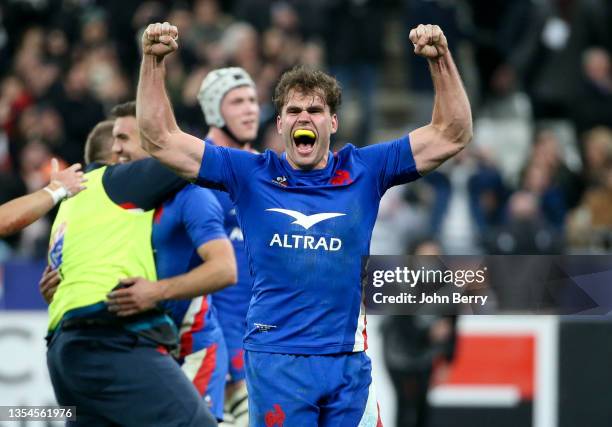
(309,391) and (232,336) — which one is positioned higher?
(232,336)

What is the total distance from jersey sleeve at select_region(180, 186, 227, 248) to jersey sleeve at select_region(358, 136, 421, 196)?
1199 millimetres

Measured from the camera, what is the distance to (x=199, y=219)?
23.8 ft

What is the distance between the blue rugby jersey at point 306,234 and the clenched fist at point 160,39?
56 cm

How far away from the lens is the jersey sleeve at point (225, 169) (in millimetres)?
6312

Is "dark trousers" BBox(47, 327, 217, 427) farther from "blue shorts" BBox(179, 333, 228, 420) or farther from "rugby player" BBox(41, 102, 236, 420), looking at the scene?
"blue shorts" BBox(179, 333, 228, 420)

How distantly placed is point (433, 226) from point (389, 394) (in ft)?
8.96

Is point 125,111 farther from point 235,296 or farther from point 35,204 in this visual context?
point 235,296

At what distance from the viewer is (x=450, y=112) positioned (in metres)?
A: 6.27

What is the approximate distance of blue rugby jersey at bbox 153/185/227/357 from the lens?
725 cm

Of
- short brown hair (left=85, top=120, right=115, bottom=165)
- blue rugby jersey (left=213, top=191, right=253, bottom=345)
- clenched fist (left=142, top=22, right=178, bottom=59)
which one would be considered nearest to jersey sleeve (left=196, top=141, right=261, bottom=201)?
clenched fist (left=142, top=22, right=178, bottom=59)

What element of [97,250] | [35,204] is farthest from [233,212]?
[35,204]

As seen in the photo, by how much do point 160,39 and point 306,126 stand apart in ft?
2.70

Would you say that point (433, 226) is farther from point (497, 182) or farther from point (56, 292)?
point (56, 292)

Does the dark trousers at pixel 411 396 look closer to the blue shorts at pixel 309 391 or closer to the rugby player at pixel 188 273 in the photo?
the rugby player at pixel 188 273
